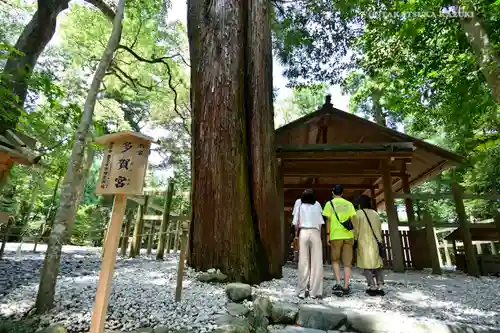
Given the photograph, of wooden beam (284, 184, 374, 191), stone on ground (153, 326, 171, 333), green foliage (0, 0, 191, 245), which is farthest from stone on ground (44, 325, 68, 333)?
wooden beam (284, 184, 374, 191)

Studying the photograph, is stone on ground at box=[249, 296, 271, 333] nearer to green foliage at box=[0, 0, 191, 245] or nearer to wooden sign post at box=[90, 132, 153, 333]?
wooden sign post at box=[90, 132, 153, 333]

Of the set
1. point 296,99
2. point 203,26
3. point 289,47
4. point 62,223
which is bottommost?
point 62,223

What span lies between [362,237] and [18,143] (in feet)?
22.0

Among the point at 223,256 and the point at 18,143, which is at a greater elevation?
the point at 18,143

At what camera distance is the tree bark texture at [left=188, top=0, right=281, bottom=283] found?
436 cm

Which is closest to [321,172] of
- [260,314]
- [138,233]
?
[138,233]

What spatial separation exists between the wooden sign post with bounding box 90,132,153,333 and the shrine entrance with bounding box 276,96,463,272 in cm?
494

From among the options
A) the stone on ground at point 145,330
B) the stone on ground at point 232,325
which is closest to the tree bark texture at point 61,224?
the stone on ground at point 145,330

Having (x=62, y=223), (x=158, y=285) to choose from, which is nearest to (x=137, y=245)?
(x=158, y=285)

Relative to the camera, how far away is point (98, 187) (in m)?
2.70

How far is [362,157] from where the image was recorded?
24.5 ft

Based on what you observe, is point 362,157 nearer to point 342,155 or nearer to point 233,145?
point 342,155

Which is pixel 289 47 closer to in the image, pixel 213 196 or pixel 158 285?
pixel 213 196

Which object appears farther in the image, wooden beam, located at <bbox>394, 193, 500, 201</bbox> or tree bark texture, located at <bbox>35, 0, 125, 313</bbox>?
wooden beam, located at <bbox>394, 193, 500, 201</bbox>
